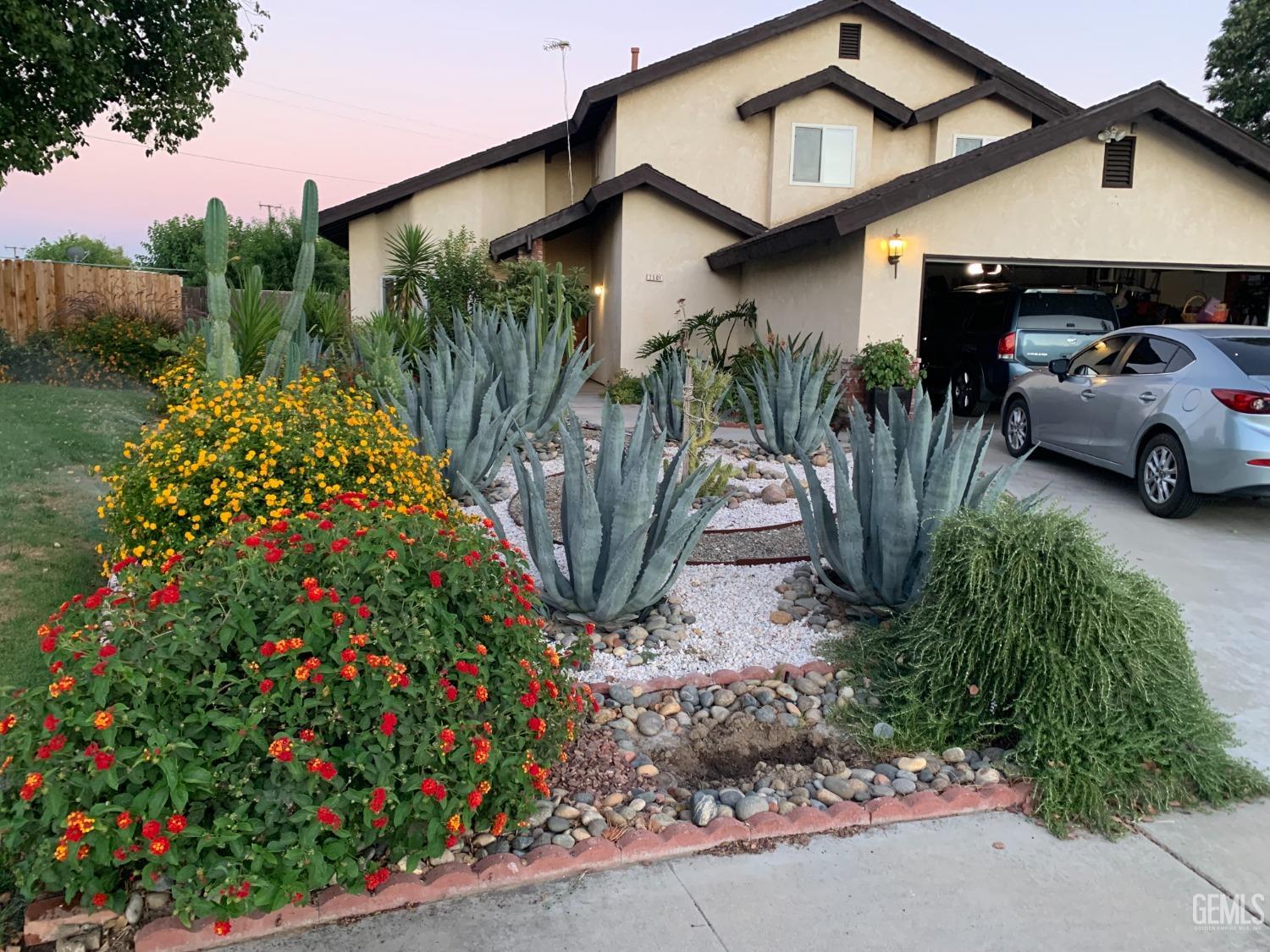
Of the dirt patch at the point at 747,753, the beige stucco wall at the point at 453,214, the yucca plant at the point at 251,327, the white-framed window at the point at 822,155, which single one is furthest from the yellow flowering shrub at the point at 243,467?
the white-framed window at the point at 822,155

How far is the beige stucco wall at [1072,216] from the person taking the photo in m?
12.4

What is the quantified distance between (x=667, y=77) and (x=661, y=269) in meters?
3.72

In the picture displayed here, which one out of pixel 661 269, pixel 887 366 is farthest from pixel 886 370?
pixel 661 269

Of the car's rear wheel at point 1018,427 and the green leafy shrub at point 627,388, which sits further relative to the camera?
the green leafy shrub at point 627,388

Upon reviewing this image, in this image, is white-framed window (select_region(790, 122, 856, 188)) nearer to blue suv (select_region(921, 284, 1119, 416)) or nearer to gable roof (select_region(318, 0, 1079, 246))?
gable roof (select_region(318, 0, 1079, 246))

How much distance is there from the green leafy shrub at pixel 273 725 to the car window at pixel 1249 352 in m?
6.98

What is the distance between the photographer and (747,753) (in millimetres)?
3945

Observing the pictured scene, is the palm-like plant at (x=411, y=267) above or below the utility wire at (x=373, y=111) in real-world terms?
below

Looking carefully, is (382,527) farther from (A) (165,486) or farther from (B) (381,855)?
(A) (165,486)

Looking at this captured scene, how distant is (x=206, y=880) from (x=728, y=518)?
5483mm

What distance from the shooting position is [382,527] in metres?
3.25

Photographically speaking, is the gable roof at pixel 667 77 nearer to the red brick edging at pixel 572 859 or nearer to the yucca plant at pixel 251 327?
the yucca plant at pixel 251 327

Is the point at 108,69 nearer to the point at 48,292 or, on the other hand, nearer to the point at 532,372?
the point at 48,292

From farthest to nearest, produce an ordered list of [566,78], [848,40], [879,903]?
[566,78] → [848,40] → [879,903]
